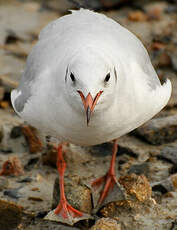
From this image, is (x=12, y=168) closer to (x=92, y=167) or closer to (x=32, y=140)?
(x=32, y=140)

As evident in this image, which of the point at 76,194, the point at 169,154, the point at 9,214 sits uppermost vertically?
the point at 169,154

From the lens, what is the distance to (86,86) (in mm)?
3547

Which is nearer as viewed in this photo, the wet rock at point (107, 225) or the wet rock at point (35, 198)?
the wet rock at point (107, 225)

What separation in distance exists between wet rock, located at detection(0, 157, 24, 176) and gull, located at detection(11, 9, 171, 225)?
44 cm

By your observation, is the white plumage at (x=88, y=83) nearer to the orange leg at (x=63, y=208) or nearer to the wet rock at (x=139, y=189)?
the wet rock at (x=139, y=189)

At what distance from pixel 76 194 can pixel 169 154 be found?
3.87 feet

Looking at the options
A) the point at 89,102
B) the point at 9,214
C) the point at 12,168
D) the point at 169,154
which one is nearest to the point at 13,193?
the point at 12,168

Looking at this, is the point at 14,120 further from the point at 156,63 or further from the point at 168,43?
the point at 168,43

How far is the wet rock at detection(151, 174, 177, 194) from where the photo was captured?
479 cm

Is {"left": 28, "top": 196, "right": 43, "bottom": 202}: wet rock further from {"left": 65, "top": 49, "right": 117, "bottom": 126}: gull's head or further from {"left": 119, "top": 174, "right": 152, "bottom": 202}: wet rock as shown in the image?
{"left": 65, "top": 49, "right": 117, "bottom": 126}: gull's head

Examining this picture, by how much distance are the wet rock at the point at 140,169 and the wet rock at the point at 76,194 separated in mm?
683

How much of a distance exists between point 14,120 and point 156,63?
2.17 m

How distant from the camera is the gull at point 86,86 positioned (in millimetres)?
3656

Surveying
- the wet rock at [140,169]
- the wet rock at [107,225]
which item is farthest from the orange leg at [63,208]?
the wet rock at [140,169]
